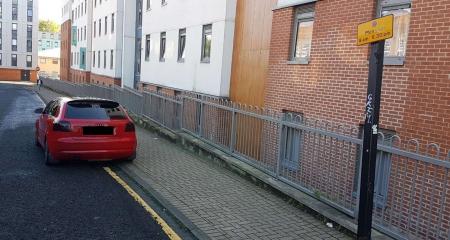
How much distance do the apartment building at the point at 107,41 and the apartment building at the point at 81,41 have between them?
7.27 ft

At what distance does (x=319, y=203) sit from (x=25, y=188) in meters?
4.93

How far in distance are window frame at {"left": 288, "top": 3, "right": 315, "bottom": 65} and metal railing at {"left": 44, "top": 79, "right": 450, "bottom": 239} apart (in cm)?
150

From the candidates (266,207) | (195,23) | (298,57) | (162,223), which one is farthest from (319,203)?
(195,23)

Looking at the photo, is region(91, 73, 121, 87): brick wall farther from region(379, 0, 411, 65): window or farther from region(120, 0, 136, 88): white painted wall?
region(379, 0, 411, 65): window

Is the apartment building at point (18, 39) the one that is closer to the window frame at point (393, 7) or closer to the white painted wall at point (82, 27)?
the white painted wall at point (82, 27)

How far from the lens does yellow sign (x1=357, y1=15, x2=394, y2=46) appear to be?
163 inches

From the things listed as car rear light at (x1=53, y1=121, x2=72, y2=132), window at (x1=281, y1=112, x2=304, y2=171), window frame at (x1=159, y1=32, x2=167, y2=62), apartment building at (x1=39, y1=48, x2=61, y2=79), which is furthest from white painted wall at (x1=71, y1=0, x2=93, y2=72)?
apartment building at (x1=39, y1=48, x2=61, y2=79)

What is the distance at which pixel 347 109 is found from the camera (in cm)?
842

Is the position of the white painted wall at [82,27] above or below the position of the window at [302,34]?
above

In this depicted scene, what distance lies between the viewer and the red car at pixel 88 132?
8.76 meters

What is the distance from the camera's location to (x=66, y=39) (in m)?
66.1

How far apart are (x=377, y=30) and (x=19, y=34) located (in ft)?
297

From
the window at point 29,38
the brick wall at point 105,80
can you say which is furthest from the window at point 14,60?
the brick wall at point 105,80

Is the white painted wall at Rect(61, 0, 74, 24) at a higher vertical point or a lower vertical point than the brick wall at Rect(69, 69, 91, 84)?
higher
